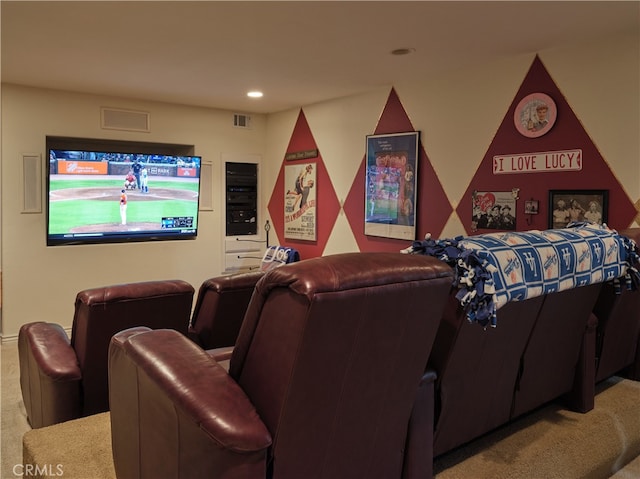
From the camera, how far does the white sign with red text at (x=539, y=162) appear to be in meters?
3.61

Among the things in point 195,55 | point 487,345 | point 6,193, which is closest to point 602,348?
point 487,345

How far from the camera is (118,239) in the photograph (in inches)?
216

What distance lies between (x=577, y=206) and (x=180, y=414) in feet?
10.6

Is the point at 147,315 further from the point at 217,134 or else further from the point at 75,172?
the point at 217,134

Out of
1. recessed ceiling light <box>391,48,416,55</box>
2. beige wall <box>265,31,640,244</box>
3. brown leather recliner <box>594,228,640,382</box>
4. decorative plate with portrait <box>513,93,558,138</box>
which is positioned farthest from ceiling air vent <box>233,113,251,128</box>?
brown leather recliner <box>594,228,640,382</box>

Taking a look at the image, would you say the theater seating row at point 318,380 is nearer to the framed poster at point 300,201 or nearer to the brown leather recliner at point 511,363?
the brown leather recliner at point 511,363

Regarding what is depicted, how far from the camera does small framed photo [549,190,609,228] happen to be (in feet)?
11.4

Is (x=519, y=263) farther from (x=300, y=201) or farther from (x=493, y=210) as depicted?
(x=300, y=201)

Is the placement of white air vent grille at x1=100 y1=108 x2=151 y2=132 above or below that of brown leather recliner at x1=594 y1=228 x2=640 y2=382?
above

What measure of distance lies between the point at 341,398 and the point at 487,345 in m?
0.74

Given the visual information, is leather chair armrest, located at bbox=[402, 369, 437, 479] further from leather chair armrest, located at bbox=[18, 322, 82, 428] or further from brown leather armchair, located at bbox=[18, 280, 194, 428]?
leather chair armrest, located at bbox=[18, 322, 82, 428]

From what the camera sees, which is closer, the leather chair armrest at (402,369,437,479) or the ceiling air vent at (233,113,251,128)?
the leather chair armrest at (402,369,437,479)

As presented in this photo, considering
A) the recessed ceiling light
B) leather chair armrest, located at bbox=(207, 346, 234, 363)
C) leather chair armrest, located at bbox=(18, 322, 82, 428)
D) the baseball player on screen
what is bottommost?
leather chair armrest, located at bbox=(18, 322, 82, 428)

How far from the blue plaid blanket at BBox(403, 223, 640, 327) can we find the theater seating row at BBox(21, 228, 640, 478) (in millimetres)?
113
